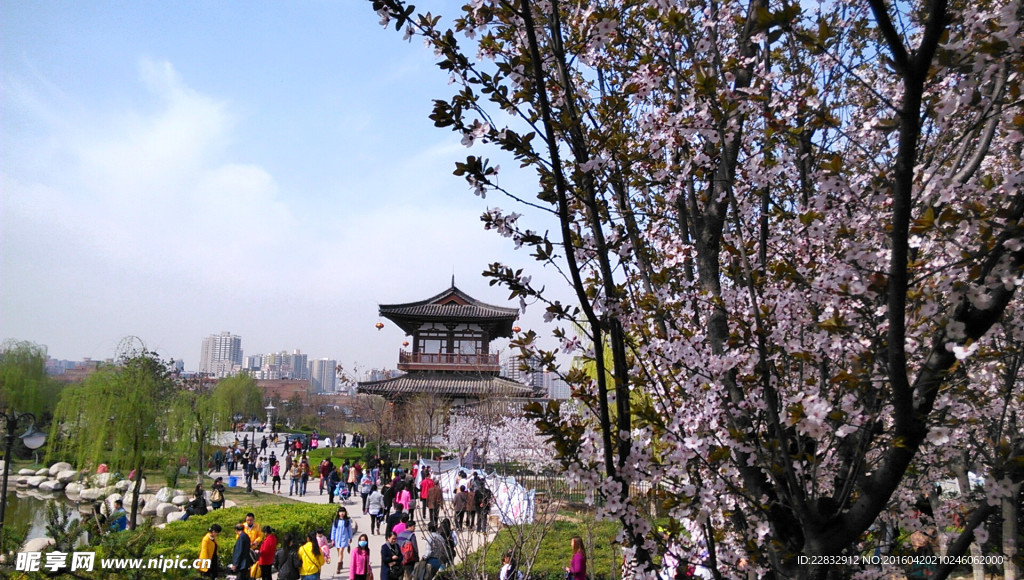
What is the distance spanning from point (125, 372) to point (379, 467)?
776 centimetres

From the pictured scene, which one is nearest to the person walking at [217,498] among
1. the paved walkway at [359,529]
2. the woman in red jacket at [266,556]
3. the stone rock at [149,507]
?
the paved walkway at [359,529]

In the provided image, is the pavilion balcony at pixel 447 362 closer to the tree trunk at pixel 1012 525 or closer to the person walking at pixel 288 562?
the person walking at pixel 288 562

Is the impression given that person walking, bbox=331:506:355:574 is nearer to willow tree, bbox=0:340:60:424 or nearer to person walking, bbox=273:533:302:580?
person walking, bbox=273:533:302:580

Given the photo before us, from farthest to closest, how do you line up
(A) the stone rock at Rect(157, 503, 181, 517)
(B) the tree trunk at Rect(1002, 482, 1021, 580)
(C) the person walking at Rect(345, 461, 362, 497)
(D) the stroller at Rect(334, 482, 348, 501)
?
(C) the person walking at Rect(345, 461, 362, 497)
(D) the stroller at Rect(334, 482, 348, 501)
(A) the stone rock at Rect(157, 503, 181, 517)
(B) the tree trunk at Rect(1002, 482, 1021, 580)

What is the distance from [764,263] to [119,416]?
52.8ft

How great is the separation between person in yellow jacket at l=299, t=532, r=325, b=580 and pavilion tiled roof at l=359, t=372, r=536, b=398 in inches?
723

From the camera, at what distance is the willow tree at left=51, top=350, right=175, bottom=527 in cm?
1479

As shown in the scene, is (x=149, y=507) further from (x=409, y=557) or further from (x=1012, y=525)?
(x=1012, y=525)

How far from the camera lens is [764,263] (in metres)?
2.81

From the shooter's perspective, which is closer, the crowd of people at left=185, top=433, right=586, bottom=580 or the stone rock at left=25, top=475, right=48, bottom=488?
the crowd of people at left=185, top=433, right=586, bottom=580

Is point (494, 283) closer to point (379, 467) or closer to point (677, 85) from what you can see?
point (677, 85)

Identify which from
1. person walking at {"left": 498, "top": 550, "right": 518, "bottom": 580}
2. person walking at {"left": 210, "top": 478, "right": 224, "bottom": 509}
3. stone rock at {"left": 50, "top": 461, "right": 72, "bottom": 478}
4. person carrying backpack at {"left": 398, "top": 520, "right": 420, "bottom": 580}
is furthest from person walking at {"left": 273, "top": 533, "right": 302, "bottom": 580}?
stone rock at {"left": 50, "top": 461, "right": 72, "bottom": 478}

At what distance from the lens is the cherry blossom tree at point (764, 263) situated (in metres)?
1.74

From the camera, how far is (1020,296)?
402cm
